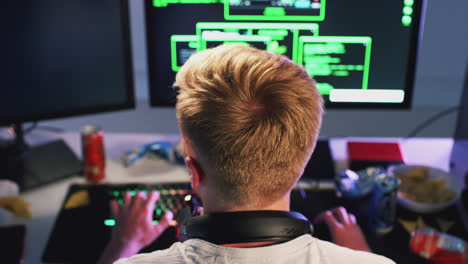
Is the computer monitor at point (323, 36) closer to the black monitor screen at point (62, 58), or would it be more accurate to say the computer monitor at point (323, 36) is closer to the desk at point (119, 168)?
the black monitor screen at point (62, 58)

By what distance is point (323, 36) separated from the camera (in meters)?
1.12

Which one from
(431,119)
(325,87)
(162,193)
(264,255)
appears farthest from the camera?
(431,119)

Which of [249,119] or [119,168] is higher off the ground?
[249,119]

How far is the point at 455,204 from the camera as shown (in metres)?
1.07

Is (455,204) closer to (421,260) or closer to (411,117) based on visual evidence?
(421,260)

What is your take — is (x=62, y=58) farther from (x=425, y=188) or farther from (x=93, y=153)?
(x=425, y=188)

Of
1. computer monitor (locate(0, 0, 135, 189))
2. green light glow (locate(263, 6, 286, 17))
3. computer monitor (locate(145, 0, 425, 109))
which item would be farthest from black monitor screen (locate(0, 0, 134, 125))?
green light glow (locate(263, 6, 286, 17))

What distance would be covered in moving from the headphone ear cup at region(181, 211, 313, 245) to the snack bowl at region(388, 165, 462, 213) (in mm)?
547

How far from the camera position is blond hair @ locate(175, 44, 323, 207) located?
0.58 meters

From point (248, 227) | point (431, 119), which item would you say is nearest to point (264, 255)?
point (248, 227)

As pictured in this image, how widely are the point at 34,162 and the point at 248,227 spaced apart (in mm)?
863

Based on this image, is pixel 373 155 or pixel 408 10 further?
pixel 373 155

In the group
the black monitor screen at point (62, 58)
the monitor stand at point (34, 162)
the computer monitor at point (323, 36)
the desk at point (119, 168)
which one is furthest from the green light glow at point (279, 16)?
the monitor stand at point (34, 162)

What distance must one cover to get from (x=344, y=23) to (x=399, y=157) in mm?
407
